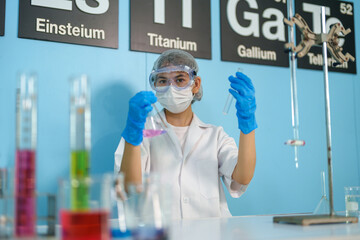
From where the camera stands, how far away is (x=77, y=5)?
6.64ft

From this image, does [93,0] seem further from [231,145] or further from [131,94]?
[231,145]

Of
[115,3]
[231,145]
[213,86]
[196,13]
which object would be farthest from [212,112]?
[115,3]

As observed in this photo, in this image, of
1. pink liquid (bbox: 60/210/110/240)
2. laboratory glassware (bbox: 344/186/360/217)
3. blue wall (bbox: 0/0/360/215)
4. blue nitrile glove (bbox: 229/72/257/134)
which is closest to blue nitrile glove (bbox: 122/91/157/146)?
blue nitrile glove (bbox: 229/72/257/134)

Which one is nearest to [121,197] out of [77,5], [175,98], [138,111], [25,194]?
[25,194]

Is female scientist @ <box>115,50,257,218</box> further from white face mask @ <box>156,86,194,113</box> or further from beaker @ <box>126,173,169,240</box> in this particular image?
beaker @ <box>126,173,169,240</box>

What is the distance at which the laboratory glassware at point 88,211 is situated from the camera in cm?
64

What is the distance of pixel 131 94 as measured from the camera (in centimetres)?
212

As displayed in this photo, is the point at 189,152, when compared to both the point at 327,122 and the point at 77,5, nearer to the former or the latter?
the point at 327,122

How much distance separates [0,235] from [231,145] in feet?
4.34

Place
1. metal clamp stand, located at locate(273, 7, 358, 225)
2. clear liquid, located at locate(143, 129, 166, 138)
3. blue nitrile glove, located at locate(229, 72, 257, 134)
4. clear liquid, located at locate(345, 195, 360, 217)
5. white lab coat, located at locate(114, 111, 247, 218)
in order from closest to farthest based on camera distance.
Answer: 1. metal clamp stand, located at locate(273, 7, 358, 225)
2. clear liquid, located at locate(345, 195, 360, 217)
3. blue nitrile glove, located at locate(229, 72, 257, 134)
4. clear liquid, located at locate(143, 129, 166, 138)
5. white lab coat, located at locate(114, 111, 247, 218)

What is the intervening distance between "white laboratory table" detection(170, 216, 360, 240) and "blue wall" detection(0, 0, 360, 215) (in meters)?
0.97

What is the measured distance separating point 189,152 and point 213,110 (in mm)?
429

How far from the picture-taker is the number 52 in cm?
196

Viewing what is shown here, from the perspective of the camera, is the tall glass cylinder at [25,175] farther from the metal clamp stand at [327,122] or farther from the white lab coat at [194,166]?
the white lab coat at [194,166]
